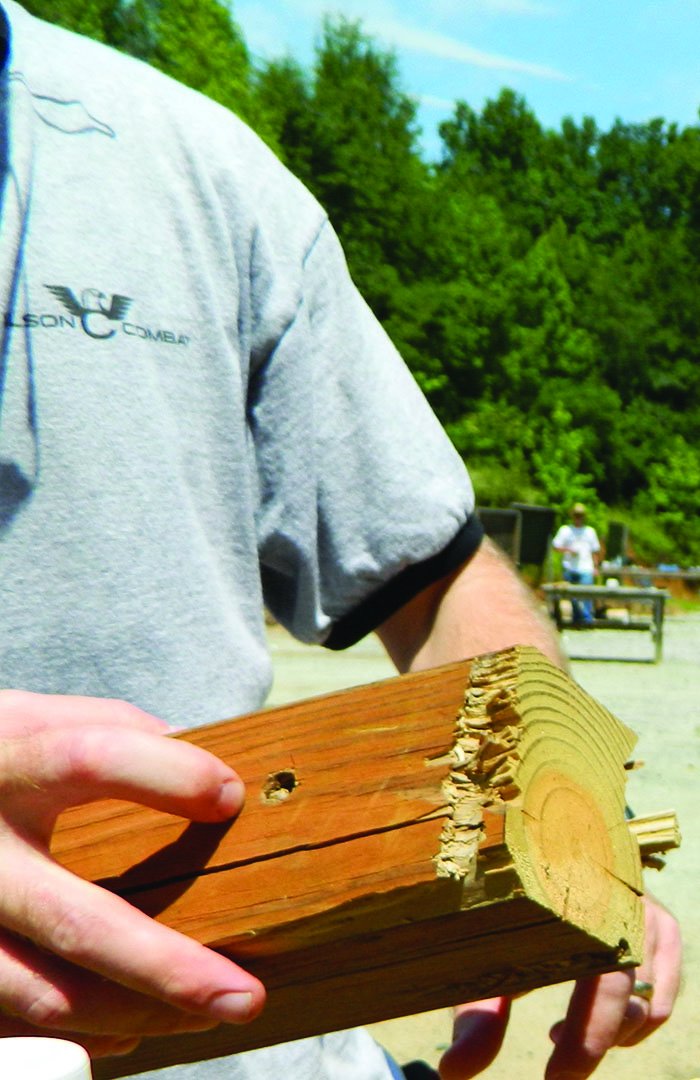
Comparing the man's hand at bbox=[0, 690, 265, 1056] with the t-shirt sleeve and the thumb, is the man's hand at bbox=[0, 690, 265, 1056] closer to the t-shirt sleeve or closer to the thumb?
the thumb

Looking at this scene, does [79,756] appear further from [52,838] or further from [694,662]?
[694,662]

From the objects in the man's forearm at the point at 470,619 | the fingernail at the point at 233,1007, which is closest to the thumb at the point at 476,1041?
the man's forearm at the point at 470,619

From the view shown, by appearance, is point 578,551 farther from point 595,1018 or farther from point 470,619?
point 595,1018

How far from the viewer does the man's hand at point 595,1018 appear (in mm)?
1160

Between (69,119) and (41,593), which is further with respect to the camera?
(69,119)

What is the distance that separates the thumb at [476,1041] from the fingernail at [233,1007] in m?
0.51

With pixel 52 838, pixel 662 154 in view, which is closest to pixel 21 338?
pixel 52 838

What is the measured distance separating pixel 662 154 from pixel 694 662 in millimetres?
45885

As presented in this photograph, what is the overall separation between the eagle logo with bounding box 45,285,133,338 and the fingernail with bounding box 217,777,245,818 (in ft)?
2.69

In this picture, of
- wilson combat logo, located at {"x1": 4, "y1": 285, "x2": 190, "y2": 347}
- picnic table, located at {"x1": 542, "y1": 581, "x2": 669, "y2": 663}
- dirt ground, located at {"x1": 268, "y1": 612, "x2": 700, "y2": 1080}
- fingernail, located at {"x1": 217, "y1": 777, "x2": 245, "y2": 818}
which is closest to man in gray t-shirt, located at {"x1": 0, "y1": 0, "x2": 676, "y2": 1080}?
wilson combat logo, located at {"x1": 4, "y1": 285, "x2": 190, "y2": 347}

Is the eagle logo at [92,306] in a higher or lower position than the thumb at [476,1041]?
higher

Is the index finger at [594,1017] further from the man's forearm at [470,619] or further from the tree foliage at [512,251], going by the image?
the tree foliage at [512,251]

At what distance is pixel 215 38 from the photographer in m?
24.8

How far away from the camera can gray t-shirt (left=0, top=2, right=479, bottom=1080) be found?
1.45 metres
